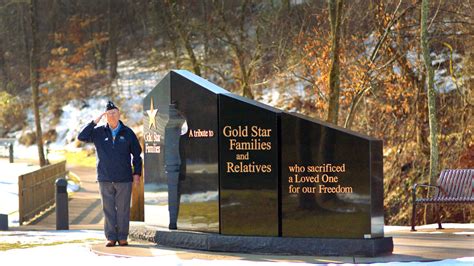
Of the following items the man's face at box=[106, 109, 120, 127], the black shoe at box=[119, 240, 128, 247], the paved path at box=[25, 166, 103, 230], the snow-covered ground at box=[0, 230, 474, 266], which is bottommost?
the paved path at box=[25, 166, 103, 230]

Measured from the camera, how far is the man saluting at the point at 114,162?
12297 millimetres

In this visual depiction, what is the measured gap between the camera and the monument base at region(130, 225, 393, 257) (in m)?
10.9

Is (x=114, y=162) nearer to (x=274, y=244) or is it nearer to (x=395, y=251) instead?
(x=274, y=244)

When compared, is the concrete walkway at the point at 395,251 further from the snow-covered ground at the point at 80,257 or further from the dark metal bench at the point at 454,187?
the dark metal bench at the point at 454,187

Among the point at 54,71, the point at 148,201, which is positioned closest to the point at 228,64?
the point at 54,71

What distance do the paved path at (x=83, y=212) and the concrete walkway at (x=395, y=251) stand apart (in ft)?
19.5

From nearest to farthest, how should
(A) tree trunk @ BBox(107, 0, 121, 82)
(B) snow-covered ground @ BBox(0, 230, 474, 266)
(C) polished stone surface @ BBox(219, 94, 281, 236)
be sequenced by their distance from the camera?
(B) snow-covered ground @ BBox(0, 230, 474, 266) < (C) polished stone surface @ BBox(219, 94, 281, 236) < (A) tree trunk @ BBox(107, 0, 121, 82)

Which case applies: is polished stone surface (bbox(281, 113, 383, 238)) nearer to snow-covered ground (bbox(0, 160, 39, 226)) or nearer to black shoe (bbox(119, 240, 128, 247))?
black shoe (bbox(119, 240, 128, 247))

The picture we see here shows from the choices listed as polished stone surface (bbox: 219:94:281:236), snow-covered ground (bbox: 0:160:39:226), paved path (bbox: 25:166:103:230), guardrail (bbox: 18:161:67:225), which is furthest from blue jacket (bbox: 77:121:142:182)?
snow-covered ground (bbox: 0:160:39:226)

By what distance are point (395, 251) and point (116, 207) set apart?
139 inches

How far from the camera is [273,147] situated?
11.5m

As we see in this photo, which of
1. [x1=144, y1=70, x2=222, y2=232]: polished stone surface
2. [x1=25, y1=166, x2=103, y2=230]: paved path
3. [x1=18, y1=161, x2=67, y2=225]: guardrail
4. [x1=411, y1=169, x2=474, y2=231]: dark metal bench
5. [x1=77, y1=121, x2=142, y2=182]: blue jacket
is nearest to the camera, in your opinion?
[x1=144, y1=70, x2=222, y2=232]: polished stone surface

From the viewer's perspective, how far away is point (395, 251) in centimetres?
1142

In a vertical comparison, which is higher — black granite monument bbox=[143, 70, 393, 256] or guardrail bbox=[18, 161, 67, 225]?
black granite monument bbox=[143, 70, 393, 256]
